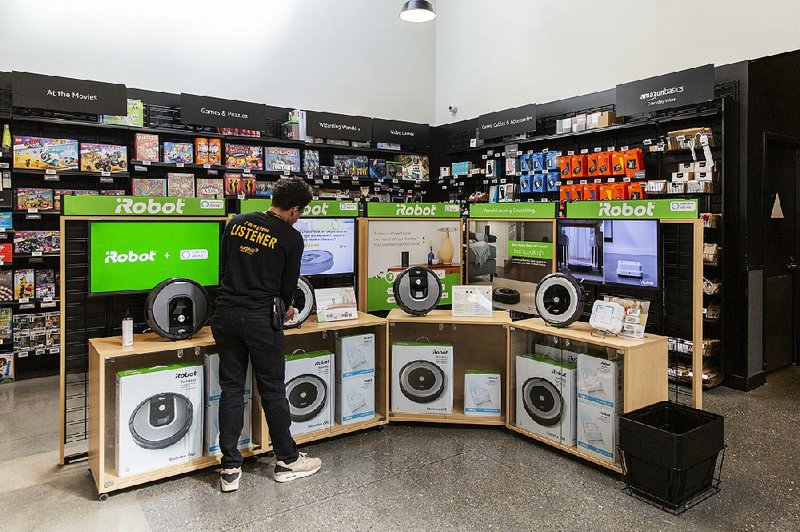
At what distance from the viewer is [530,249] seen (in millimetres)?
4207

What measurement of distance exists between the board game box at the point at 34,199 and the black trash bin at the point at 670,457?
5375 millimetres

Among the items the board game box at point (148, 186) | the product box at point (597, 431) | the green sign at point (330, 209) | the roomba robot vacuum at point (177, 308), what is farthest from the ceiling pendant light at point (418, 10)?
the product box at point (597, 431)

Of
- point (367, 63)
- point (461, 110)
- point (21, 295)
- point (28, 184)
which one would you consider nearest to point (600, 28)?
point (461, 110)

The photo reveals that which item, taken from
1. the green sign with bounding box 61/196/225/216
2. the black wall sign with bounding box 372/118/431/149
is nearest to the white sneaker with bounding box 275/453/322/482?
the green sign with bounding box 61/196/225/216

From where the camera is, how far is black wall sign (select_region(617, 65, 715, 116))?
15.8ft

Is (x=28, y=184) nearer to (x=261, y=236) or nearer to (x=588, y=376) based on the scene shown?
(x=261, y=236)

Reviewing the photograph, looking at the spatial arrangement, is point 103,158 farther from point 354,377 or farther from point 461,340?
point 461,340

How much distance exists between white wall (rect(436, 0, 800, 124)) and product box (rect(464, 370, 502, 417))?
380cm

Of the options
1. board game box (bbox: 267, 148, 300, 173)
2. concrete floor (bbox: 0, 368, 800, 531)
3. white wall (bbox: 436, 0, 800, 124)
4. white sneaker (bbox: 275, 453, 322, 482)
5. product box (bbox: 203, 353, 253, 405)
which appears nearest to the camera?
concrete floor (bbox: 0, 368, 800, 531)

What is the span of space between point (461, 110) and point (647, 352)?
5897 mm

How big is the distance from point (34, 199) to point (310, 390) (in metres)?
3.69

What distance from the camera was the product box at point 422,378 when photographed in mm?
3889

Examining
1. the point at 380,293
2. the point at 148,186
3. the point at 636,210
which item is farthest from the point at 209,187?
the point at 636,210

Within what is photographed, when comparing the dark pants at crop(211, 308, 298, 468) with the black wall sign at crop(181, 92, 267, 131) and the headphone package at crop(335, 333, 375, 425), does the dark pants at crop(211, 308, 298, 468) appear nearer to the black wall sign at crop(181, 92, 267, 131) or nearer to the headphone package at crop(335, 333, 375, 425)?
the headphone package at crop(335, 333, 375, 425)
